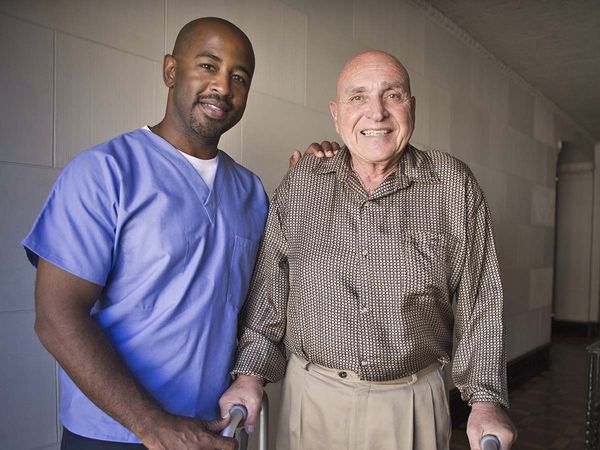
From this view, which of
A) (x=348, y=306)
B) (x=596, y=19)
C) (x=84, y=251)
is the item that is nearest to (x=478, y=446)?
(x=348, y=306)

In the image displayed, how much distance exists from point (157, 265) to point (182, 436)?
359 millimetres

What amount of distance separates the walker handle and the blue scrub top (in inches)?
4.1

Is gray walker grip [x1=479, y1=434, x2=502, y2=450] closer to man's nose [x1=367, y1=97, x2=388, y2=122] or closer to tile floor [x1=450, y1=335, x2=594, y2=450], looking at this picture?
man's nose [x1=367, y1=97, x2=388, y2=122]

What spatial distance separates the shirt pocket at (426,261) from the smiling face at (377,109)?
0.77ft

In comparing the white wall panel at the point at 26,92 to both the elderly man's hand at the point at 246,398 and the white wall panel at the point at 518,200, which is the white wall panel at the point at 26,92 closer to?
the elderly man's hand at the point at 246,398

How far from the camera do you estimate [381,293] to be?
4.15ft

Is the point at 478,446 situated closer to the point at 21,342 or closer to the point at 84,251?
the point at 84,251

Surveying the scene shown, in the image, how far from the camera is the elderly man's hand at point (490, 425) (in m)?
1.11

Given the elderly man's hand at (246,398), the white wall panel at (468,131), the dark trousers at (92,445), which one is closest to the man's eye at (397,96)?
the elderly man's hand at (246,398)

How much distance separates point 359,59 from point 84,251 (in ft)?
2.76

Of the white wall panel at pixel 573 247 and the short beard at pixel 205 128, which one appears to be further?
the white wall panel at pixel 573 247

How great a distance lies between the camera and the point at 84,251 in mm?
1039

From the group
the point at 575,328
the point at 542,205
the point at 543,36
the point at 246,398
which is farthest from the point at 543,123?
the point at 246,398

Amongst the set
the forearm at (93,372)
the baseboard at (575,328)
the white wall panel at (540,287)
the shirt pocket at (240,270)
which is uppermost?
the shirt pocket at (240,270)
